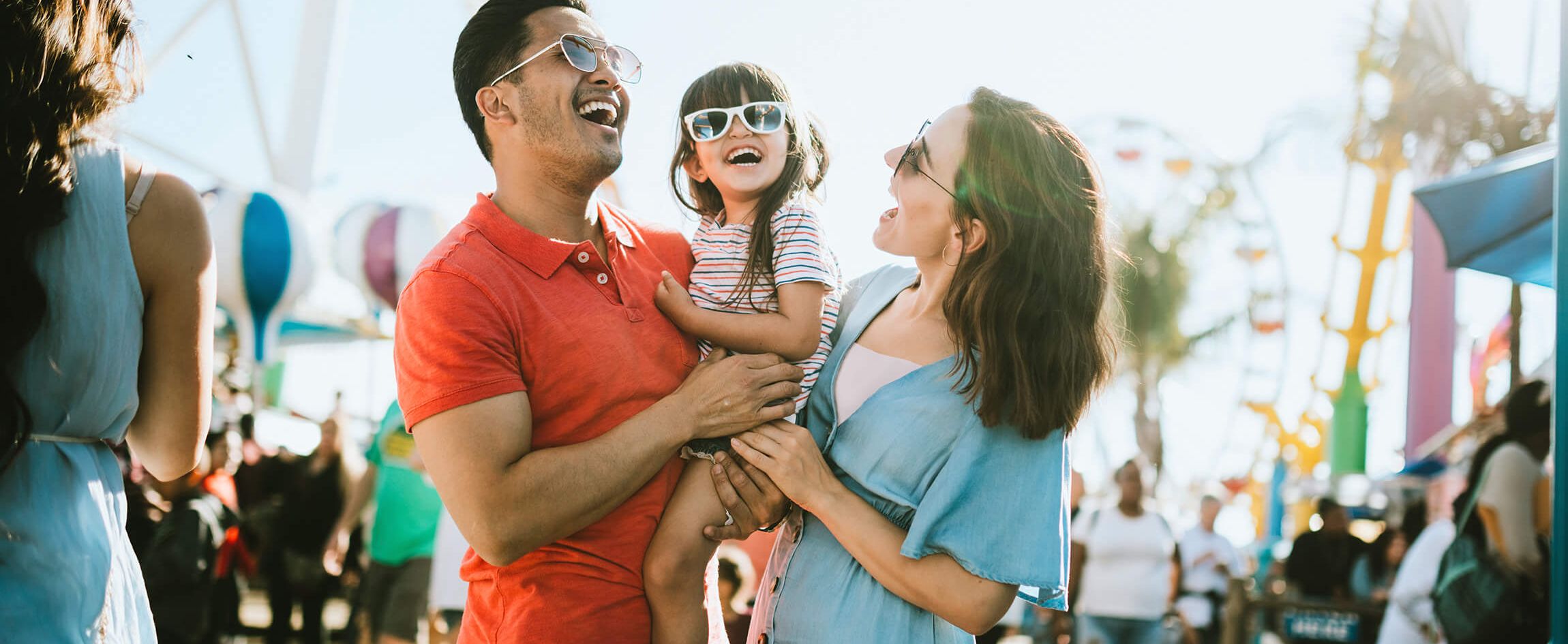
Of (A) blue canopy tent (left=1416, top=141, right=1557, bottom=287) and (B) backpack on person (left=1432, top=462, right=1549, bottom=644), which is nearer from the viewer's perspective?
(B) backpack on person (left=1432, top=462, right=1549, bottom=644)

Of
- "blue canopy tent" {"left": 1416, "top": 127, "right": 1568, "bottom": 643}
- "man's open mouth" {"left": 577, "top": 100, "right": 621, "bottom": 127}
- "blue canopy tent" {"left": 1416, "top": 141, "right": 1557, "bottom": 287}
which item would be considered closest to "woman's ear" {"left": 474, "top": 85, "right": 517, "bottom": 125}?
"man's open mouth" {"left": 577, "top": 100, "right": 621, "bottom": 127}

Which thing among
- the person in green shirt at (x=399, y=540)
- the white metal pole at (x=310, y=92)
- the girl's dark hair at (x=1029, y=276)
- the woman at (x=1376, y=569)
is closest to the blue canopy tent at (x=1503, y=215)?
the girl's dark hair at (x=1029, y=276)

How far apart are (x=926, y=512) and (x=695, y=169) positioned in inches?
39.3

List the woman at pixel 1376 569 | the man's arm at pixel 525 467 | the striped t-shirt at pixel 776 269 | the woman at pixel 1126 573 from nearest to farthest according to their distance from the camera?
the man's arm at pixel 525 467
the striped t-shirt at pixel 776 269
the woman at pixel 1126 573
the woman at pixel 1376 569

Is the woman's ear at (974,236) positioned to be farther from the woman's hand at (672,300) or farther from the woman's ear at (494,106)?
the woman's ear at (494,106)

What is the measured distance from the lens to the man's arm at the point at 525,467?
193 centimetres

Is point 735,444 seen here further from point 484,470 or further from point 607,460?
point 484,470

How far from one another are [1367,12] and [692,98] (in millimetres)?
20232

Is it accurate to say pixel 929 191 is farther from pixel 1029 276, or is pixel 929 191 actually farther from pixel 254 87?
pixel 254 87

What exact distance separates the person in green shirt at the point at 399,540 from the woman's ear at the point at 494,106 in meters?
4.16

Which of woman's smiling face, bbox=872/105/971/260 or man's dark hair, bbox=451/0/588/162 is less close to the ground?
man's dark hair, bbox=451/0/588/162

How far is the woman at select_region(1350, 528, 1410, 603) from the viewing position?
8.70 m

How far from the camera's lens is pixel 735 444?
7.26ft

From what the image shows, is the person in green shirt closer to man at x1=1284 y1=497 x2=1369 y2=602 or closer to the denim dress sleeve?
the denim dress sleeve
